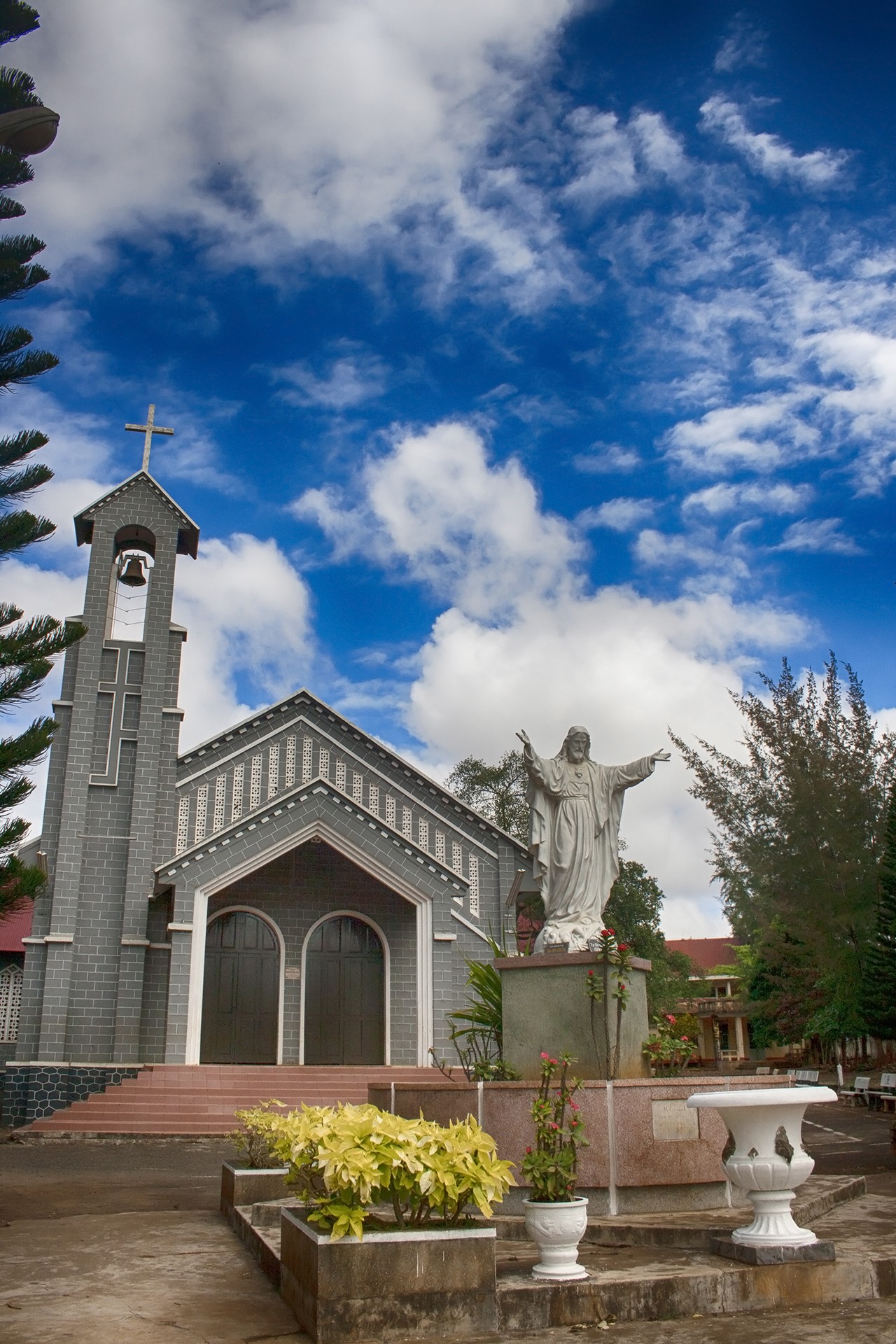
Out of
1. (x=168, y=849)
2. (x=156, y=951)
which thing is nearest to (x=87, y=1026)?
(x=156, y=951)

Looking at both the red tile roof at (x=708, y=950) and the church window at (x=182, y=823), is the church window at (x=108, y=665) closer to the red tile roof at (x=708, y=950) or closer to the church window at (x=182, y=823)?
the church window at (x=182, y=823)

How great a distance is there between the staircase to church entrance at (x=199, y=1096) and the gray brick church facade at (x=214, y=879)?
0.55 m

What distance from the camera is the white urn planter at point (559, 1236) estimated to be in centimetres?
539

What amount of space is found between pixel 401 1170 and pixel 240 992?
1751 cm

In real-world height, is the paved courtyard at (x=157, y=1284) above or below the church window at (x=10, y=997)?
below

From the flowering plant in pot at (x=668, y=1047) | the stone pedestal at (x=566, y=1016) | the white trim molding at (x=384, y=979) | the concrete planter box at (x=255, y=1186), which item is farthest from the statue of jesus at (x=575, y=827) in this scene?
the white trim molding at (x=384, y=979)

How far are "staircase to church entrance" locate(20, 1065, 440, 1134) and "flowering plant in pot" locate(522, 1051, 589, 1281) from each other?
12.1 m

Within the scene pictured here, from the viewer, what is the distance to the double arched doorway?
69.4ft

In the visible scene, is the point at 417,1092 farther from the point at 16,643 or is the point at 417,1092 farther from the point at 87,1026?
the point at 87,1026

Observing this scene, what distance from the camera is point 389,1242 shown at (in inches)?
188

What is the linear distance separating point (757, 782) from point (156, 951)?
49.2ft

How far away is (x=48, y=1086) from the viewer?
18984mm

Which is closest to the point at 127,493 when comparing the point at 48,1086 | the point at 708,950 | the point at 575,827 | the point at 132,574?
the point at 132,574

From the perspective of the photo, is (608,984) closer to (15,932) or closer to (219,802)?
(219,802)
